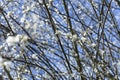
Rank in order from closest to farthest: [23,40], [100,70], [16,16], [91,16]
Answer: [23,40]
[100,70]
[16,16]
[91,16]

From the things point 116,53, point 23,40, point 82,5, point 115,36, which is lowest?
point 23,40

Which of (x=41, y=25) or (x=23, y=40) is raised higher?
(x=41, y=25)

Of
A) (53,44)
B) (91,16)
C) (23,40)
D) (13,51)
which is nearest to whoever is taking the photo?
(23,40)

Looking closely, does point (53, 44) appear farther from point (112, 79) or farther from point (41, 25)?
point (112, 79)

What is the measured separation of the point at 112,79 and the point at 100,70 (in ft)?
0.55

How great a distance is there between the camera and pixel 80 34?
4.32 meters

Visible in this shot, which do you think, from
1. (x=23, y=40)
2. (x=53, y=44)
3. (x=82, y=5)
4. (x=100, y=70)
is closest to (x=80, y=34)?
(x=53, y=44)

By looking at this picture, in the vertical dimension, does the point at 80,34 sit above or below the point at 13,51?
above

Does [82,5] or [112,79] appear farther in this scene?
[82,5]

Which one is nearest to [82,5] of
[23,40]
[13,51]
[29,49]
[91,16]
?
[91,16]

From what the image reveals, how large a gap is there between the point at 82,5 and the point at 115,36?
0.67 meters

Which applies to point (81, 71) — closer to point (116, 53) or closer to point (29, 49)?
point (29, 49)

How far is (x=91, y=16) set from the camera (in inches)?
196

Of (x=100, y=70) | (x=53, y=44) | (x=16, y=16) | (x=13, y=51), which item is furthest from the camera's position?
(x=16, y=16)
